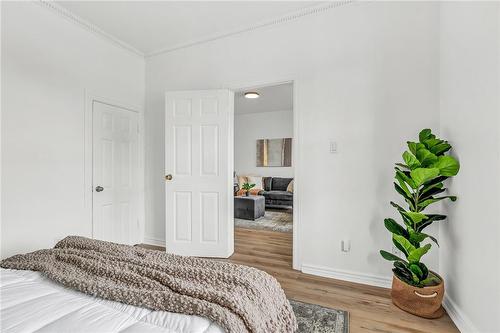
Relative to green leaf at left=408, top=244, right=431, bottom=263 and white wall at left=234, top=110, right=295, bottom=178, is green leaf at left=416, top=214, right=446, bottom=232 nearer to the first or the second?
green leaf at left=408, top=244, right=431, bottom=263

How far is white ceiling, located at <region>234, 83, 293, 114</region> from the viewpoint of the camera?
15.5 ft

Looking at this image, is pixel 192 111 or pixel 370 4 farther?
pixel 192 111

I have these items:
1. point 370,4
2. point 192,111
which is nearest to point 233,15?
point 192,111

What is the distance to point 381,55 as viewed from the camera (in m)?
2.25

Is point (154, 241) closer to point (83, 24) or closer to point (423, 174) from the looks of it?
point (83, 24)

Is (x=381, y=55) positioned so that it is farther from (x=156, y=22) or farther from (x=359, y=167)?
(x=156, y=22)

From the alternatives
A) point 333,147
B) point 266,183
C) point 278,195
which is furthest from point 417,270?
point 266,183

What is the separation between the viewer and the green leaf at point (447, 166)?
1663 mm

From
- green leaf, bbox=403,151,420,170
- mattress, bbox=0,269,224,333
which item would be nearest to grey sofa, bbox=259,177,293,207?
green leaf, bbox=403,151,420,170

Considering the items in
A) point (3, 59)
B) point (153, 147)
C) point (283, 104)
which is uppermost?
point (283, 104)

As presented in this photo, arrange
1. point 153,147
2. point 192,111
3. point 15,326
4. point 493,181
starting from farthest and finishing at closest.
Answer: point 153,147, point 192,111, point 493,181, point 15,326

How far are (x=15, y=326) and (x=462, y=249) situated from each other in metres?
2.43

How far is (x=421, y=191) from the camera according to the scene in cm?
182

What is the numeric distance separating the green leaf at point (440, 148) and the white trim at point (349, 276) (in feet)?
4.00
